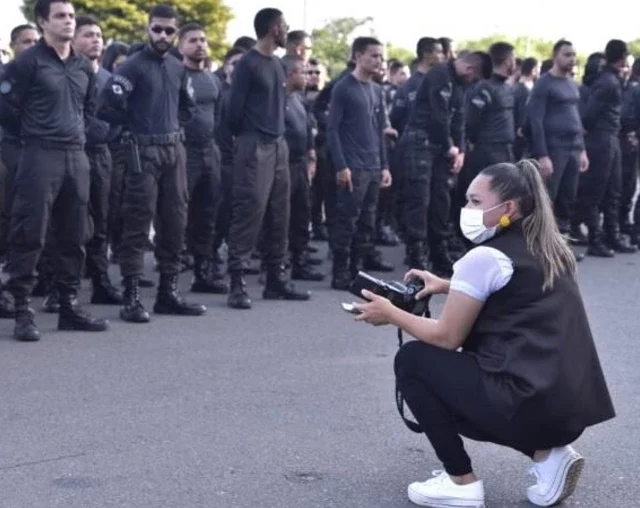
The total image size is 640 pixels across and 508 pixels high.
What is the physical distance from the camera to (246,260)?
958 cm

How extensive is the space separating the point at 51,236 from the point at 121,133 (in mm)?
1026

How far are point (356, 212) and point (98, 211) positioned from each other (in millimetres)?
2064

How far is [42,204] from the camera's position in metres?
8.07

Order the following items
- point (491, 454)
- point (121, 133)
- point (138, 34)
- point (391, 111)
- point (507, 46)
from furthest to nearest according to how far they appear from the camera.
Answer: point (138, 34), point (391, 111), point (507, 46), point (121, 133), point (491, 454)

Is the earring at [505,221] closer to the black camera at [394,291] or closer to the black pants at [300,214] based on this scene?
the black camera at [394,291]

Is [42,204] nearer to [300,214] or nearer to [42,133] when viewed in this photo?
[42,133]

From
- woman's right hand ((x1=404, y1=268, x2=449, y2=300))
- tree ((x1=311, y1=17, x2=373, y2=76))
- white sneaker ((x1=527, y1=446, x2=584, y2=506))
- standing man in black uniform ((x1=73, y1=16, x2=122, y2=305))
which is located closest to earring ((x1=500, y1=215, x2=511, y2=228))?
woman's right hand ((x1=404, y1=268, x2=449, y2=300))

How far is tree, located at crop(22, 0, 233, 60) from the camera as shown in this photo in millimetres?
38062

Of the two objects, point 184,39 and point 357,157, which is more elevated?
point 184,39

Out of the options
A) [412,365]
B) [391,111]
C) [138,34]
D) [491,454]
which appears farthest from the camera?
[138,34]

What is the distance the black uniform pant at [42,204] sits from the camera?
26.4 ft

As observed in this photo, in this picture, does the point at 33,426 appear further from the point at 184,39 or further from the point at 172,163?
the point at 184,39

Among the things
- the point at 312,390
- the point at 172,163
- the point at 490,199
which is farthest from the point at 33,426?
the point at 172,163

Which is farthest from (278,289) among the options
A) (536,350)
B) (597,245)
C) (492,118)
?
(536,350)
